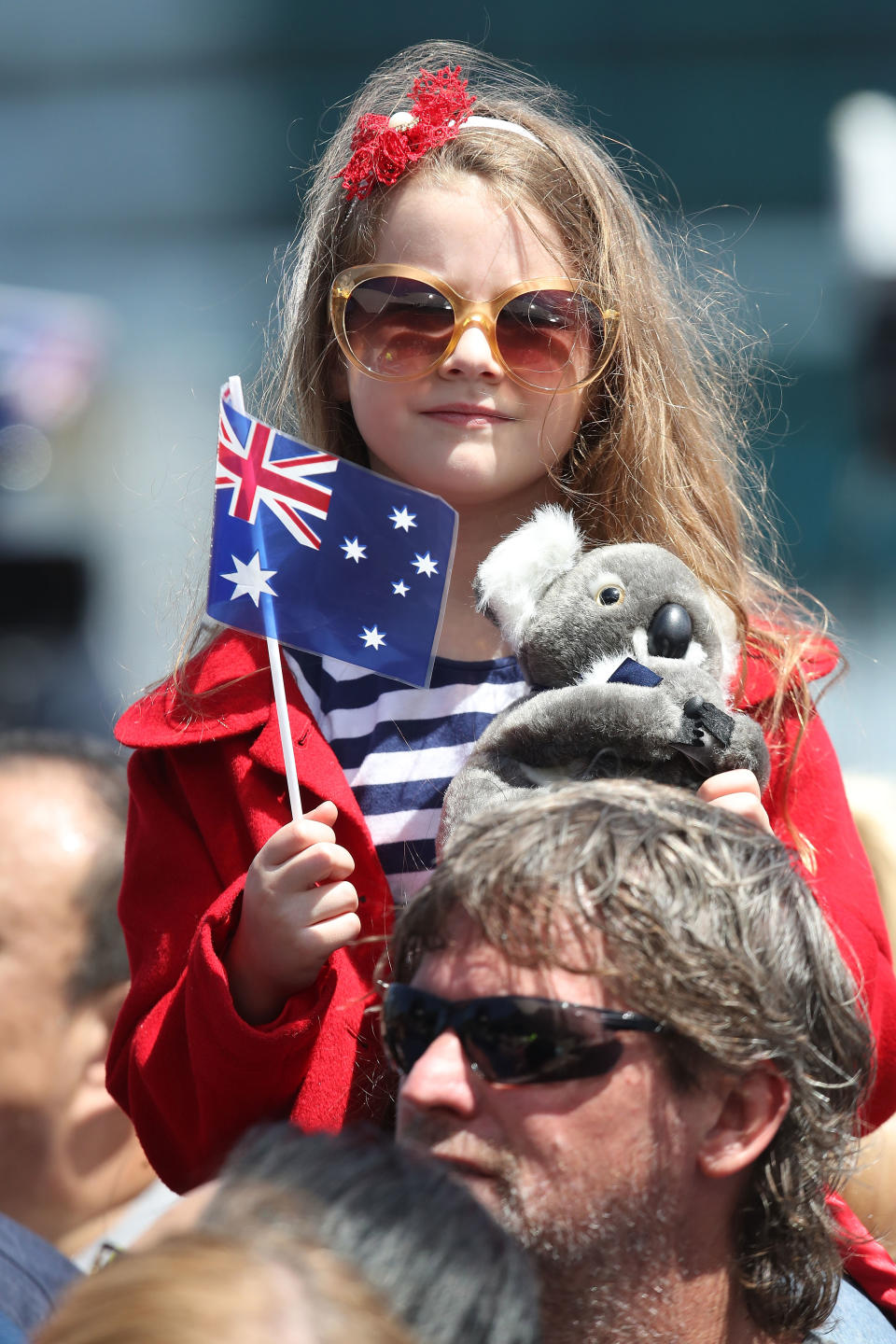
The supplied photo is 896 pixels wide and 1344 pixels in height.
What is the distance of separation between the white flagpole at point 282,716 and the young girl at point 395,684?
0.19 feet

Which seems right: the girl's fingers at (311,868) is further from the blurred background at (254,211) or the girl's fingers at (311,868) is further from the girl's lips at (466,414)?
the blurred background at (254,211)

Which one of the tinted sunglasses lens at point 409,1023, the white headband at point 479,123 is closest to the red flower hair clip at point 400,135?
the white headband at point 479,123

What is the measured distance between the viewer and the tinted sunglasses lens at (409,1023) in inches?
67.7

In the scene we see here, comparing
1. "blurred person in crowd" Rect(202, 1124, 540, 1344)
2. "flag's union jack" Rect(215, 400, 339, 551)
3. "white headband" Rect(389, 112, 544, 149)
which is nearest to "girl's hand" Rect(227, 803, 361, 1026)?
"flag's union jack" Rect(215, 400, 339, 551)

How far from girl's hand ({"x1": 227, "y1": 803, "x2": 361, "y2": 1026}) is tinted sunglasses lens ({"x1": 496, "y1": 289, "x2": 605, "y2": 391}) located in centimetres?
75

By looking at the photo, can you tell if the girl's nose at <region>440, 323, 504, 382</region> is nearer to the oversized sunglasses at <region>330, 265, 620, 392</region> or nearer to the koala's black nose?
the oversized sunglasses at <region>330, 265, 620, 392</region>

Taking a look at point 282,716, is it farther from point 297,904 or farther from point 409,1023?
point 409,1023

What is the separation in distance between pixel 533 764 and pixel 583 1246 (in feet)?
2.04

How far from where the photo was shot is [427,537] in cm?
213

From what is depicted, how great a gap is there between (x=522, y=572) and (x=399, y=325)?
451 millimetres

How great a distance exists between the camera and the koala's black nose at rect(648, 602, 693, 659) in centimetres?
197

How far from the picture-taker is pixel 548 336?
7.40 ft

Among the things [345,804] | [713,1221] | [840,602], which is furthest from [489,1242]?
[840,602]

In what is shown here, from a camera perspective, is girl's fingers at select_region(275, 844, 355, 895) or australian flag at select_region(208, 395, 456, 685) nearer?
girl's fingers at select_region(275, 844, 355, 895)
